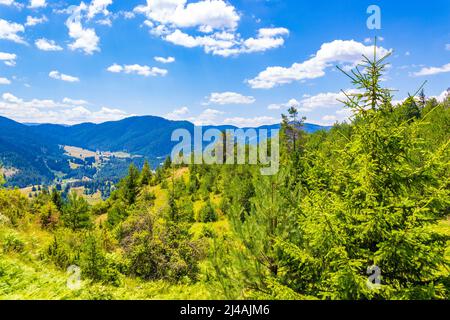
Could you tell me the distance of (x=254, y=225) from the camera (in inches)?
441

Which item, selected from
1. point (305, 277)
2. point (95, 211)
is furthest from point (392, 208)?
point (95, 211)

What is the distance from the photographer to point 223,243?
12.6 meters

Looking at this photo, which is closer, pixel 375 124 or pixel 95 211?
pixel 375 124

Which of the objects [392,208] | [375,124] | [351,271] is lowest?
[351,271]

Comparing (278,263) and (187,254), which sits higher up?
(278,263)

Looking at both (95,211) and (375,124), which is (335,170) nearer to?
(375,124)

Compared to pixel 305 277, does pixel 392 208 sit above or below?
above

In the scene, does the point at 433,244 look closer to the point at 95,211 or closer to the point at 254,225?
the point at 254,225
